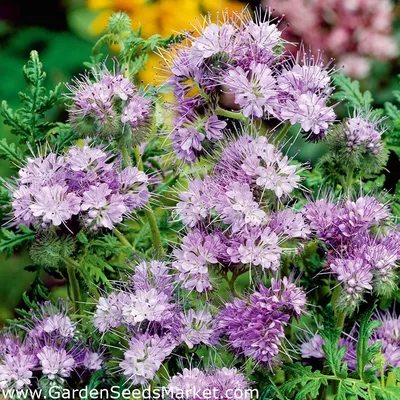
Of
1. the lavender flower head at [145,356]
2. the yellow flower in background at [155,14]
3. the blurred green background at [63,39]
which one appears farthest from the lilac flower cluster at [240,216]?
the yellow flower in background at [155,14]

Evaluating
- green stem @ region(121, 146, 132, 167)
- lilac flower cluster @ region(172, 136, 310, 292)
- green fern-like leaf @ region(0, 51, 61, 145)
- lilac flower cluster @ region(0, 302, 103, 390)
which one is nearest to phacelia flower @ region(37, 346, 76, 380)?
lilac flower cluster @ region(0, 302, 103, 390)

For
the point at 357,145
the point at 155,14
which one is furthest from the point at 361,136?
the point at 155,14

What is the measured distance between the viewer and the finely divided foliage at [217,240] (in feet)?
5.10

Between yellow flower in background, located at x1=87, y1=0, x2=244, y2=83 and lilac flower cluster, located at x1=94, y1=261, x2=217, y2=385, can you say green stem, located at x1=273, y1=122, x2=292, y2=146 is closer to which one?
lilac flower cluster, located at x1=94, y1=261, x2=217, y2=385

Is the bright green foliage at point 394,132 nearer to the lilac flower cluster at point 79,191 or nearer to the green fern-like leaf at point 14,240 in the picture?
the lilac flower cluster at point 79,191

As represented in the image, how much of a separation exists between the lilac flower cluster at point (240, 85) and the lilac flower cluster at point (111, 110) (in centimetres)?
7

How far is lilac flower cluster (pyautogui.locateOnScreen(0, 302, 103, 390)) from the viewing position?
1635 mm

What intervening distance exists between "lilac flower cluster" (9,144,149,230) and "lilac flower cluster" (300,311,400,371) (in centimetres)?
44

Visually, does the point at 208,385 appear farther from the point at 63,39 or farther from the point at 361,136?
the point at 63,39

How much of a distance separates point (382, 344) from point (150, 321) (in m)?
0.48

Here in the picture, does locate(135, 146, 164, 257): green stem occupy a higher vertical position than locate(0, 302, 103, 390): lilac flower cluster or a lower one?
higher

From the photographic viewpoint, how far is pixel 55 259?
1660 millimetres

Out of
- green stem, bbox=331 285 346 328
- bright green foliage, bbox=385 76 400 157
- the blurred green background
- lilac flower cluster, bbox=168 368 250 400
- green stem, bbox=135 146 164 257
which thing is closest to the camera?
lilac flower cluster, bbox=168 368 250 400

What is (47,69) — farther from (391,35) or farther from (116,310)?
(116,310)
